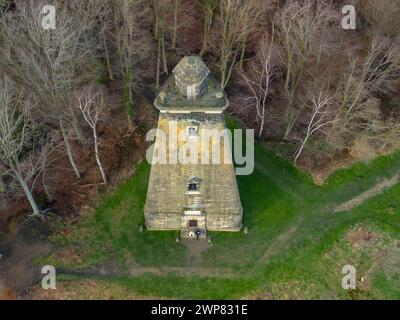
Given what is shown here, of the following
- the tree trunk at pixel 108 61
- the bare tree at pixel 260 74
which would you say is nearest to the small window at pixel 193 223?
the bare tree at pixel 260 74

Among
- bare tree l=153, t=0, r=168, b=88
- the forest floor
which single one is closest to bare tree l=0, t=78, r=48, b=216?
the forest floor

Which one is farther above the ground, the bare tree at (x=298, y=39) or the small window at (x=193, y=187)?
the bare tree at (x=298, y=39)

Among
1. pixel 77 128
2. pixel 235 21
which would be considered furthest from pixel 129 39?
pixel 235 21

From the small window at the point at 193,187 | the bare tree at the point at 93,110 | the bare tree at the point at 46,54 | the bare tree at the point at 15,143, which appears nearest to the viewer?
the bare tree at the point at 15,143

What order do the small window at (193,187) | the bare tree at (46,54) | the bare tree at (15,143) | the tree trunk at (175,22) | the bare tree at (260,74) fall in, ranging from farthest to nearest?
the tree trunk at (175,22) → the bare tree at (260,74) → the small window at (193,187) → the bare tree at (46,54) → the bare tree at (15,143)

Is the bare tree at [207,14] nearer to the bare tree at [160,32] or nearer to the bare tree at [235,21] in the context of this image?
the bare tree at [235,21]

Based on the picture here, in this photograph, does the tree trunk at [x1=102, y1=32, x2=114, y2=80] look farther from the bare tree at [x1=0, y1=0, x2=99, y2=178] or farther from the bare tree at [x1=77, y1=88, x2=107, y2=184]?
the bare tree at [x1=77, y1=88, x2=107, y2=184]

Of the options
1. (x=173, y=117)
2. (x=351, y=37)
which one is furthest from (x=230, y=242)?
(x=351, y=37)

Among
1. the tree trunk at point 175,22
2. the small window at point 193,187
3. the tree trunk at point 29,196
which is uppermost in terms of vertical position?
the tree trunk at point 175,22
